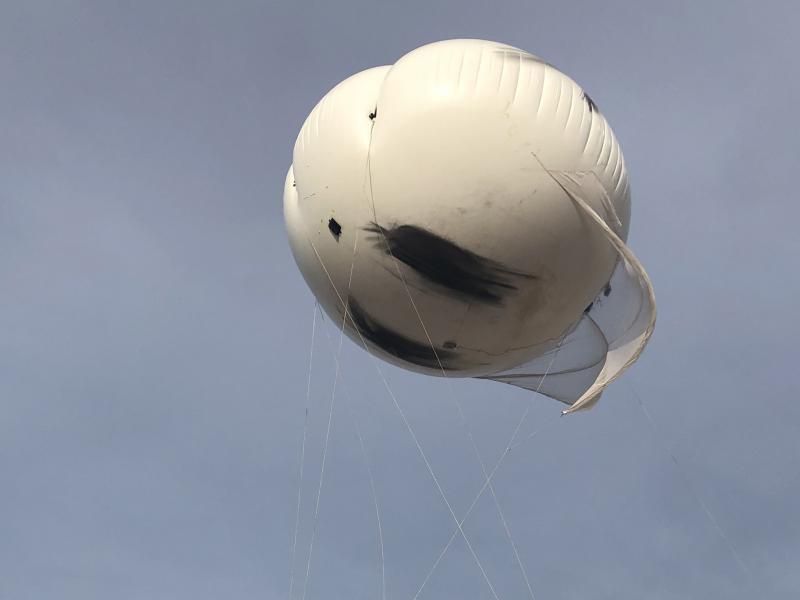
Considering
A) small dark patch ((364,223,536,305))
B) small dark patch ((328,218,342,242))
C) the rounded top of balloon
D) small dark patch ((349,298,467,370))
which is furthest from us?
small dark patch ((349,298,467,370))

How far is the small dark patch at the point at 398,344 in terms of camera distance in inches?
506

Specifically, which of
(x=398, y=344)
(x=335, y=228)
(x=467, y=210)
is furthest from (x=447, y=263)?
(x=398, y=344)

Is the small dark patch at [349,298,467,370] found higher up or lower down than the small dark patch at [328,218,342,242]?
lower down

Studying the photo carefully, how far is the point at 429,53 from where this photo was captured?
40.2 feet

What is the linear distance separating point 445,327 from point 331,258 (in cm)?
160

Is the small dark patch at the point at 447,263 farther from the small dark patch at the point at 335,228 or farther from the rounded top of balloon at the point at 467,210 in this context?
the small dark patch at the point at 335,228

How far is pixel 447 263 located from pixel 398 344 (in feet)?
5.61

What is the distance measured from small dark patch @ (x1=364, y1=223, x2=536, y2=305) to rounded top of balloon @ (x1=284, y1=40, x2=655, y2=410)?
0.02m

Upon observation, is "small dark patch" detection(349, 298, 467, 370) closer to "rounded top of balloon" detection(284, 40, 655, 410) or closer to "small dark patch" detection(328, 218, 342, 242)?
"rounded top of balloon" detection(284, 40, 655, 410)

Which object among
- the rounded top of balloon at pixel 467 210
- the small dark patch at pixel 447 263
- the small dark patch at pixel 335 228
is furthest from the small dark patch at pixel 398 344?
the small dark patch at pixel 447 263

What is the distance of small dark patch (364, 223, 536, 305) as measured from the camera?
1163 centimetres

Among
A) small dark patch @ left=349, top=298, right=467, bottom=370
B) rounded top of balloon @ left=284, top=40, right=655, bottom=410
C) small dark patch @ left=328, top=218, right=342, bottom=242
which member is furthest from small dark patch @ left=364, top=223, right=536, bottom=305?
small dark patch @ left=349, top=298, right=467, bottom=370

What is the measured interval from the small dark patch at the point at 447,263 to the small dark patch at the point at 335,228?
420 mm

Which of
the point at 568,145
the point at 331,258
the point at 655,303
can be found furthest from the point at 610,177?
the point at 331,258
